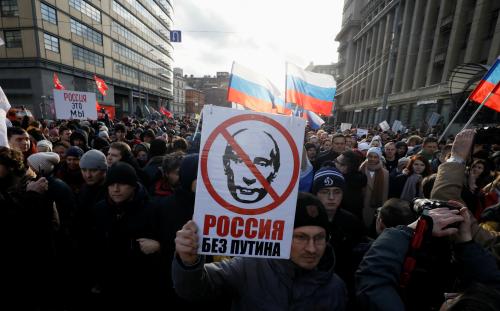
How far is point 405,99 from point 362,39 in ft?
76.0

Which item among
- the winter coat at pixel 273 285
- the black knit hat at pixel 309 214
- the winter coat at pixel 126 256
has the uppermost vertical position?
the black knit hat at pixel 309 214

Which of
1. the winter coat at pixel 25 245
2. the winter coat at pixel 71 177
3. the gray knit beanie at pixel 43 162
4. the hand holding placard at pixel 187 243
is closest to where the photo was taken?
the hand holding placard at pixel 187 243

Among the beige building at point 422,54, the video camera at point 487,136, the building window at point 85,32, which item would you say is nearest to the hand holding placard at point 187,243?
the video camera at point 487,136

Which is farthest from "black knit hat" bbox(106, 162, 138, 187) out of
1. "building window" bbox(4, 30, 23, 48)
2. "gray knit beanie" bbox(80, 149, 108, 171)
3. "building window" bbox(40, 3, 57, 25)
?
"building window" bbox(40, 3, 57, 25)

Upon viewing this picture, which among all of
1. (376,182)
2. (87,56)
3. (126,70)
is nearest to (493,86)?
(376,182)

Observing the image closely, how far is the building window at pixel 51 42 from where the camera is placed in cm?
2208

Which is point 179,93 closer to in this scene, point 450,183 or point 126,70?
point 126,70

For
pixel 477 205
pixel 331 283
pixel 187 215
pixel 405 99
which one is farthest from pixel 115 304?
pixel 405 99

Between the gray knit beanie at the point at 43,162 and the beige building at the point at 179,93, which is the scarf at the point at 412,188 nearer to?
the gray knit beanie at the point at 43,162

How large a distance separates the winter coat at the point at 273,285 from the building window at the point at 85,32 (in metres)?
32.0

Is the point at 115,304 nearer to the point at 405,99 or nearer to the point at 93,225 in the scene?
the point at 93,225

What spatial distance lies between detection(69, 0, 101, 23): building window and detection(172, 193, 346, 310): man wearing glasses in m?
32.8

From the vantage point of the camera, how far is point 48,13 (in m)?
22.5

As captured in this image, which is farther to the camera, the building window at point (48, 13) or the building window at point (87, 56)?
the building window at point (87, 56)
